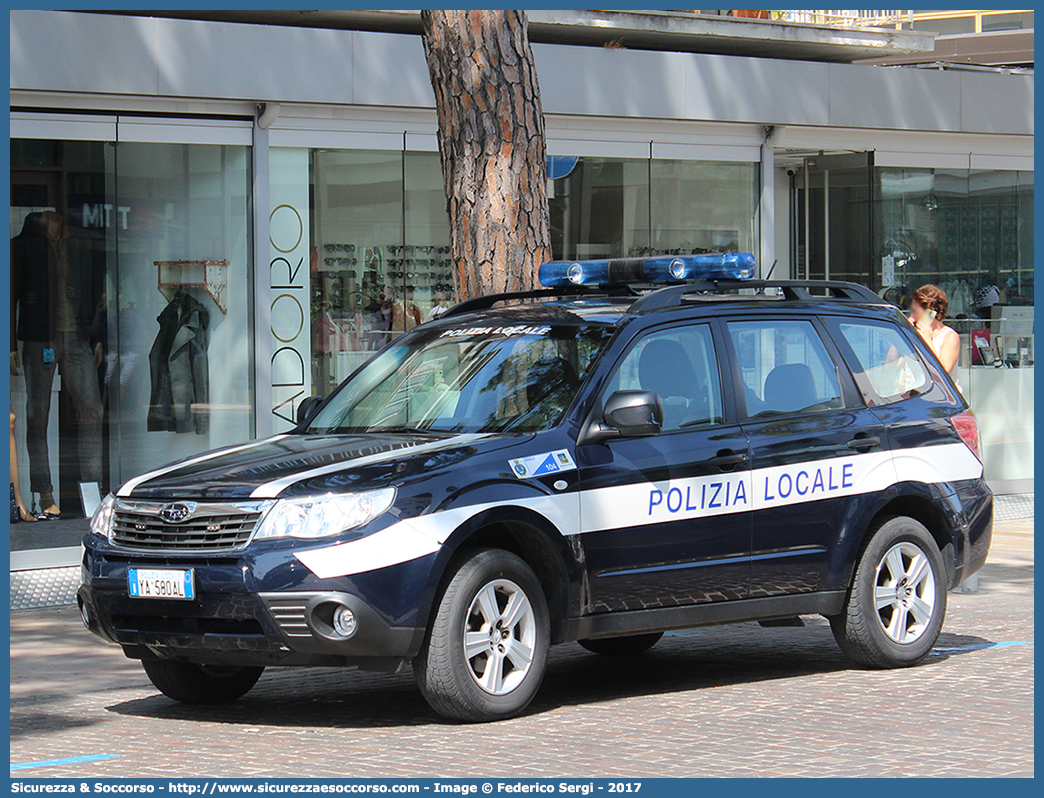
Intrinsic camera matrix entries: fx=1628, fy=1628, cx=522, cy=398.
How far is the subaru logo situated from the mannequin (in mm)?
6098

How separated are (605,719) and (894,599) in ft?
6.80

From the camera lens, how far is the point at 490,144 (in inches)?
413

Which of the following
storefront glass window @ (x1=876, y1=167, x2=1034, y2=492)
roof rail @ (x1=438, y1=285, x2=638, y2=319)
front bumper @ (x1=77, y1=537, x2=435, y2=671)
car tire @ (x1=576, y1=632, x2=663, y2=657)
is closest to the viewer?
front bumper @ (x1=77, y1=537, x2=435, y2=671)

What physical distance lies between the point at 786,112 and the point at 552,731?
10366 millimetres

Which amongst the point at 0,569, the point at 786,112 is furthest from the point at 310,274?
the point at 786,112

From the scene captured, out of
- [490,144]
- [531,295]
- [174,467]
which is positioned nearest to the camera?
[174,467]

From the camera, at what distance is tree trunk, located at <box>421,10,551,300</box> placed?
10.4 metres

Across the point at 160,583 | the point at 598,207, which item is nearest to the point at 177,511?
the point at 160,583

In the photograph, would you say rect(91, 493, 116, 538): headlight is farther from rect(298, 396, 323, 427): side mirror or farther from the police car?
rect(298, 396, 323, 427): side mirror

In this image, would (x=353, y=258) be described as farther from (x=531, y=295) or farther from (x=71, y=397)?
(x=531, y=295)

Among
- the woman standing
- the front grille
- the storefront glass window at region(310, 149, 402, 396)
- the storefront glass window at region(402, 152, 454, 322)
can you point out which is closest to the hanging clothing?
the storefront glass window at region(310, 149, 402, 396)

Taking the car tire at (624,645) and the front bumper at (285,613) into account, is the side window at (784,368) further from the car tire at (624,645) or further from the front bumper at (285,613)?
the front bumper at (285,613)

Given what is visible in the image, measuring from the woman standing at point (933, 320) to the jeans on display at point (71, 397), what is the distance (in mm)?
6501

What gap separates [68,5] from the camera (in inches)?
521
